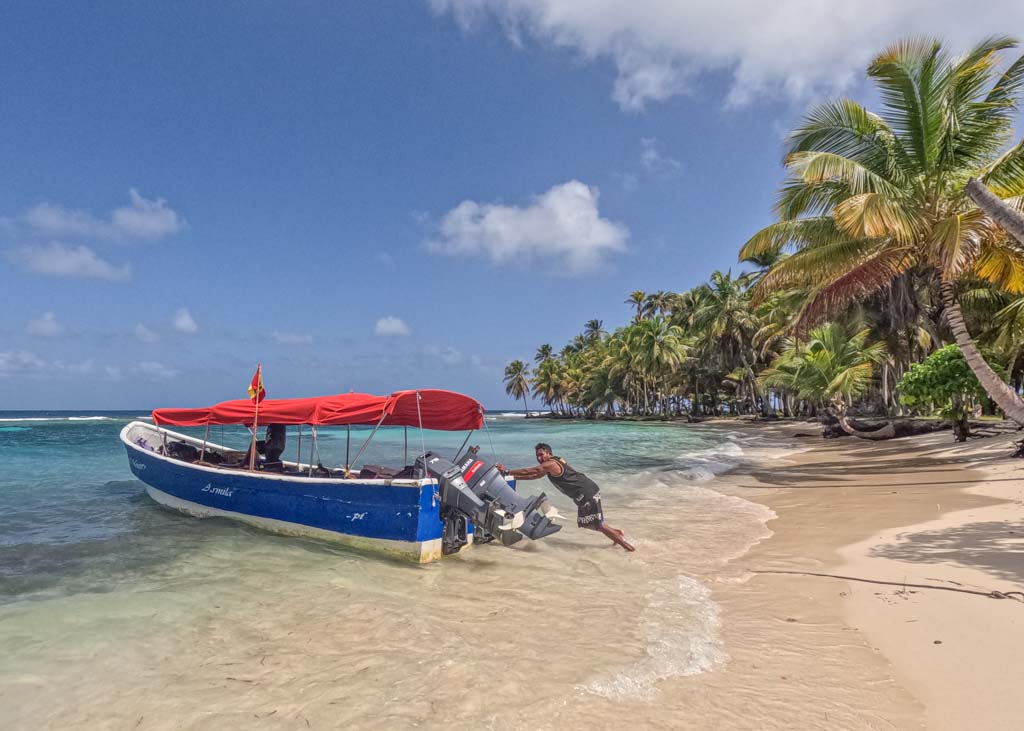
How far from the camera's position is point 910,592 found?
519 cm

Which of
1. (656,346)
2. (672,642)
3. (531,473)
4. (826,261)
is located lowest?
(672,642)

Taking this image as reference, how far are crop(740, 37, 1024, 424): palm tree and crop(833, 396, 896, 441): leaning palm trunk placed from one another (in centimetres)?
1319

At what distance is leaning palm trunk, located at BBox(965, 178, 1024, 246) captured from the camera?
22.3 ft

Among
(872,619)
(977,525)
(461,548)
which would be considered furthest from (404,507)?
(977,525)

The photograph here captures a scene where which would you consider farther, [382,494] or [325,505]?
[325,505]

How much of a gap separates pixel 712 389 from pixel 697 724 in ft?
219

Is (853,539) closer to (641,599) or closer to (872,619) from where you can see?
(872,619)

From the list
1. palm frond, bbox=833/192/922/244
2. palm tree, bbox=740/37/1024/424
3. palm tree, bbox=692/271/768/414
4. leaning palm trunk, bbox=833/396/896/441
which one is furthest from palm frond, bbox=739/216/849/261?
palm tree, bbox=692/271/768/414

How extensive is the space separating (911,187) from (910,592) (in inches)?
434

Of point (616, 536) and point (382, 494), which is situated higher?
point (382, 494)

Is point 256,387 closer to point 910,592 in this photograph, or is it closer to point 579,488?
point 579,488

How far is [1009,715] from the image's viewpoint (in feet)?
10.2

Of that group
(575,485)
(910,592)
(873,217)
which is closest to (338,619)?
(575,485)

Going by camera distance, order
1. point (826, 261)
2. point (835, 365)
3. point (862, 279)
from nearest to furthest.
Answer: point (862, 279) < point (826, 261) < point (835, 365)
